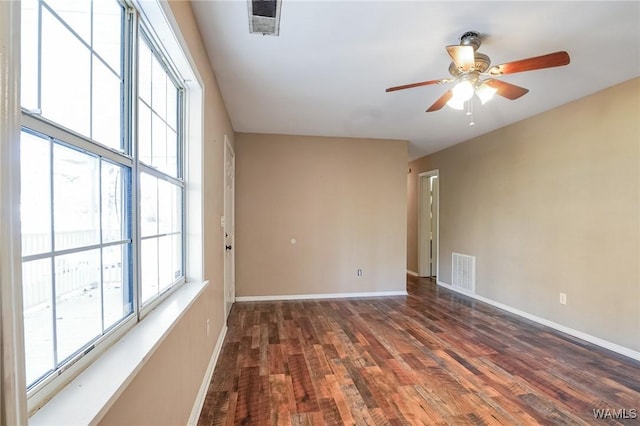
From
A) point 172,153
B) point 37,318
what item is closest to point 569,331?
point 172,153

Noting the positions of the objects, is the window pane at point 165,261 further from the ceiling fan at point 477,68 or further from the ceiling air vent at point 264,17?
the ceiling fan at point 477,68

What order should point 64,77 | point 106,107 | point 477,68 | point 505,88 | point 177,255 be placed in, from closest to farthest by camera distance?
point 64,77, point 106,107, point 177,255, point 477,68, point 505,88

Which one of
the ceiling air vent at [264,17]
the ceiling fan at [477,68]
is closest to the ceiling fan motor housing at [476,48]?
the ceiling fan at [477,68]

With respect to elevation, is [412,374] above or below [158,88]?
below

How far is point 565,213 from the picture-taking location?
3260mm

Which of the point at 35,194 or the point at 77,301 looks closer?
the point at 35,194

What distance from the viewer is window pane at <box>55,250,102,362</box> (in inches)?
31.8

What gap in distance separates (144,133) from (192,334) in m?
1.17

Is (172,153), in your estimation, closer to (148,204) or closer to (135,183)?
(148,204)

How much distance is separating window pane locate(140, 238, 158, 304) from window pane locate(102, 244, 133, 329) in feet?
0.43

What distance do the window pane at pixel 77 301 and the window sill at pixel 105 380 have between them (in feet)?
0.28

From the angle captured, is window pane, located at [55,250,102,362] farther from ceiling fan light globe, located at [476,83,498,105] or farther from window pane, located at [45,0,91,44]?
ceiling fan light globe, located at [476,83,498,105]

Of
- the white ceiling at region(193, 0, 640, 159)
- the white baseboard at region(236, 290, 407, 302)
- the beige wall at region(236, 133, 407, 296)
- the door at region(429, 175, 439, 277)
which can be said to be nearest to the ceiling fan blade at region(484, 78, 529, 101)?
the white ceiling at region(193, 0, 640, 159)

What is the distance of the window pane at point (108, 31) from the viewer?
992mm
